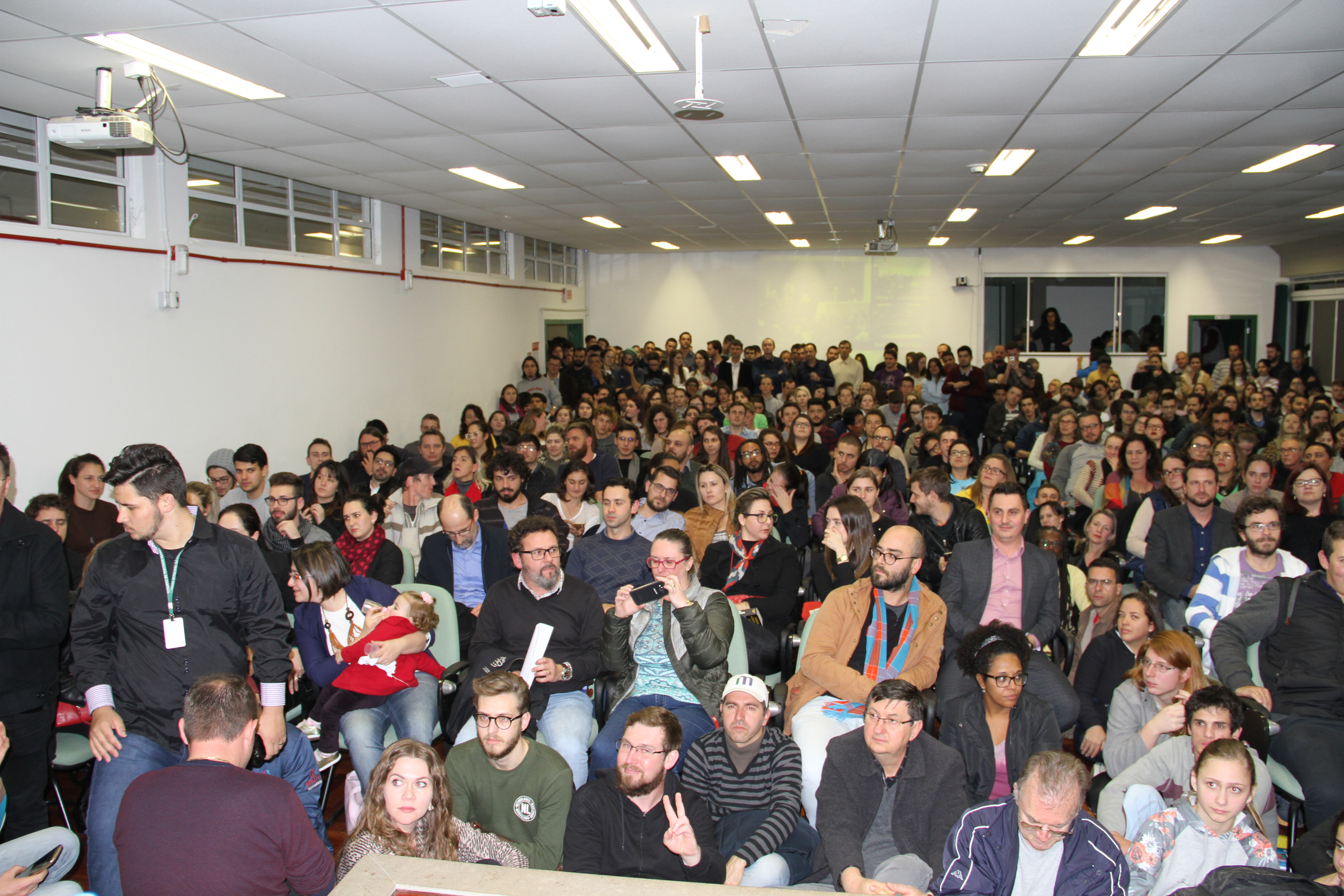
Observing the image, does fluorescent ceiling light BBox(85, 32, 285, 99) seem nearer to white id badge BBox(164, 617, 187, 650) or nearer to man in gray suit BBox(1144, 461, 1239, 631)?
white id badge BBox(164, 617, 187, 650)

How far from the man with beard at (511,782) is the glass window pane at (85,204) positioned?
4.35m

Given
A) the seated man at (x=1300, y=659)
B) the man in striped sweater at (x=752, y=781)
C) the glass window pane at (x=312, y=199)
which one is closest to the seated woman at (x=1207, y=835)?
the seated man at (x=1300, y=659)

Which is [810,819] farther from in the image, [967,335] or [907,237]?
[967,335]

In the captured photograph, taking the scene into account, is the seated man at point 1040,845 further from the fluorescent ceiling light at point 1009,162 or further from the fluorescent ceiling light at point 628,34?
the fluorescent ceiling light at point 1009,162

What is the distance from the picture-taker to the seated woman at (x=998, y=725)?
292 centimetres

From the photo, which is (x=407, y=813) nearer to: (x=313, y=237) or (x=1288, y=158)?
(x=313, y=237)

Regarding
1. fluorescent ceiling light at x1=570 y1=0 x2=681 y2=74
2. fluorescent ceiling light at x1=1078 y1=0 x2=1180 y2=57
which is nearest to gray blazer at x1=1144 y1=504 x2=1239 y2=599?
fluorescent ceiling light at x1=1078 y1=0 x2=1180 y2=57

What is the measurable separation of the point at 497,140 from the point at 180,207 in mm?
2243

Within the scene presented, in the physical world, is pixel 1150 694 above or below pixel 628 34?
below

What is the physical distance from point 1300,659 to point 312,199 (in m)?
7.42

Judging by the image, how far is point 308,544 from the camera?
3469 millimetres

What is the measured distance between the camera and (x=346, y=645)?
11.0ft

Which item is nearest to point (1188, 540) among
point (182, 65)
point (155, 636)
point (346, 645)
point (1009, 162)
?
point (1009, 162)

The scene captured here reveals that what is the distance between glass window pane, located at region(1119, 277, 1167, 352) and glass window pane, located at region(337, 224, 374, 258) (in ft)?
36.8
